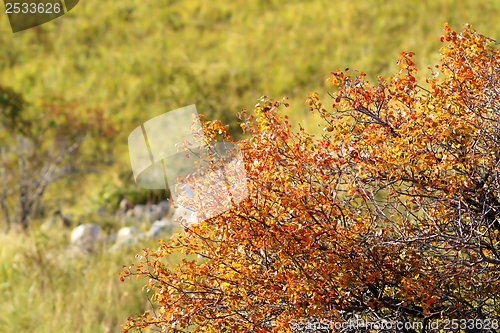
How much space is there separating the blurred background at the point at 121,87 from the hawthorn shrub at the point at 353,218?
95.4 inches

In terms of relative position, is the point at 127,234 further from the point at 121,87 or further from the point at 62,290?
the point at 121,87

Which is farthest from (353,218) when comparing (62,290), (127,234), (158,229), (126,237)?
(127,234)

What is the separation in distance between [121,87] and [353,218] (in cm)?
998

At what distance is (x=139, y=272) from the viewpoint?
2.50 meters

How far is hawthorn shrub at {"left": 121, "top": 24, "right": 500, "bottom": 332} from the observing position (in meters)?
2.21

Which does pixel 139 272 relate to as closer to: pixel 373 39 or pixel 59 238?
pixel 59 238

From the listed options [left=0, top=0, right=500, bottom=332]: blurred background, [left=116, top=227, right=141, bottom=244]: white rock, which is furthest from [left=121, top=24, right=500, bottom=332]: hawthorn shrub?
[left=116, top=227, right=141, bottom=244]: white rock

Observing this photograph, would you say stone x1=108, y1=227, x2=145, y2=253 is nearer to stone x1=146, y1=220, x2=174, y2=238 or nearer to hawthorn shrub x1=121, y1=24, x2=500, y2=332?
stone x1=146, y1=220, x2=174, y2=238

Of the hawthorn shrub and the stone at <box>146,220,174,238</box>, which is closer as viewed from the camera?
the hawthorn shrub

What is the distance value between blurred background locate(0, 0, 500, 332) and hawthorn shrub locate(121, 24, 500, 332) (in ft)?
7.95

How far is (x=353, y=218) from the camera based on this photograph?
2506 mm

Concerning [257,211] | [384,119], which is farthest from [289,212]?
[384,119]

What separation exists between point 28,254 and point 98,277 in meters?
1.17

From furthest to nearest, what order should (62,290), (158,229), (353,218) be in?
1. (158,229)
2. (62,290)
3. (353,218)
